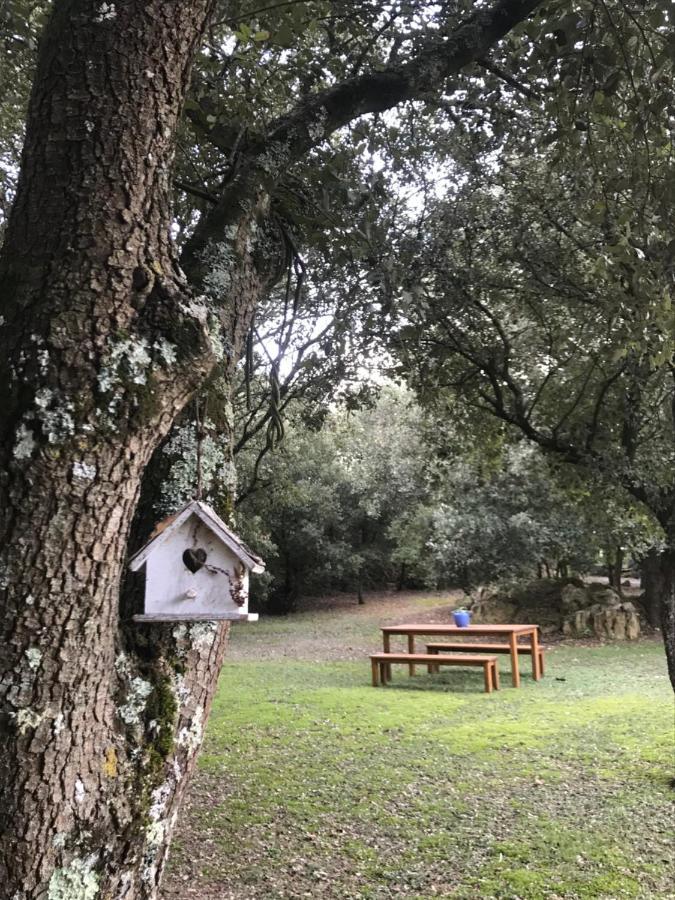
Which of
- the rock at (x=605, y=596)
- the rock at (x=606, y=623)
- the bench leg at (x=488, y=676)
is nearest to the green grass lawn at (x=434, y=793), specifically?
the bench leg at (x=488, y=676)

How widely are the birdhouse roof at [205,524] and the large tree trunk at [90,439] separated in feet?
0.49

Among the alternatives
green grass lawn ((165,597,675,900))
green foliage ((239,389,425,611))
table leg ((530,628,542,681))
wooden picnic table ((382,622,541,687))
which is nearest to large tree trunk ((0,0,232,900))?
green grass lawn ((165,597,675,900))

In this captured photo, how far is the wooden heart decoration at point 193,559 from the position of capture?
1.76 metres

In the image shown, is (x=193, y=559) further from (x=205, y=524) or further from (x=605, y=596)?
(x=605, y=596)

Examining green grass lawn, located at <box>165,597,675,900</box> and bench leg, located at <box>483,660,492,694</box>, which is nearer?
green grass lawn, located at <box>165,597,675,900</box>

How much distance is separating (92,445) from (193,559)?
1.48ft

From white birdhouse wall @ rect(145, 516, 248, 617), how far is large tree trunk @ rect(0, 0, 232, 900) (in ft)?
0.30

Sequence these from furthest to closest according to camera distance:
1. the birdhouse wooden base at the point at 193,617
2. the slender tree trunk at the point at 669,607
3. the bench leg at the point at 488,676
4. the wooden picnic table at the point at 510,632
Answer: the wooden picnic table at the point at 510,632 → the bench leg at the point at 488,676 → the slender tree trunk at the point at 669,607 → the birdhouse wooden base at the point at 193,617

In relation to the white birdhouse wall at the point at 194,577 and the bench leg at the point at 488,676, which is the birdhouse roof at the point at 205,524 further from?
the bench leg at the point at 488,676

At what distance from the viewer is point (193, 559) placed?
5.82ft

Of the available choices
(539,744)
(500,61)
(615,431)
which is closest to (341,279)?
(500,61)

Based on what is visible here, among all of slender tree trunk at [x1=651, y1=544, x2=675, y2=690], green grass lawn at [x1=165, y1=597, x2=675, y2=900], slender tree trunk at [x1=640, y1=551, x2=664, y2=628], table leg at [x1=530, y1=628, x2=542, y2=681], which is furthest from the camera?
slender tree trunk at [x1=640, y1=551, x2=664, y2=628]

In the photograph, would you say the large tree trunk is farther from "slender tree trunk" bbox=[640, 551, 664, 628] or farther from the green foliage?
the green foliage

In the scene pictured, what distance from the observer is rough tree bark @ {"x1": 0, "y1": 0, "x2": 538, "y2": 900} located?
1384mm
